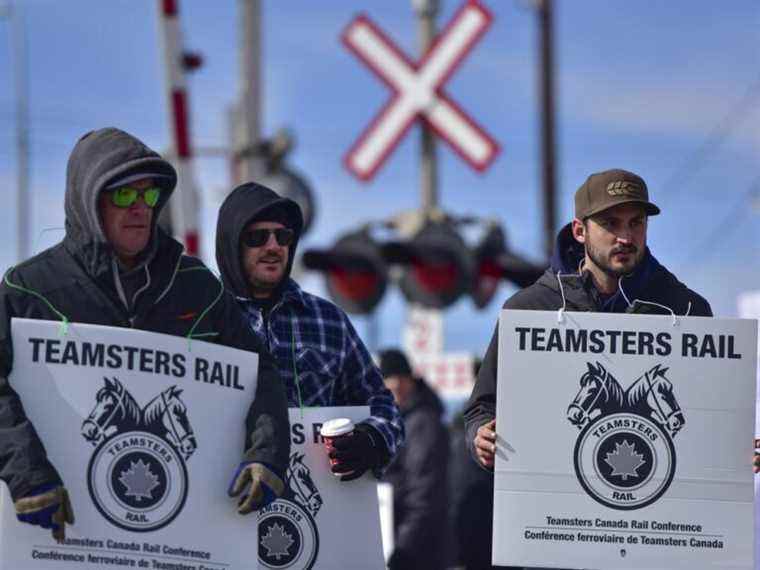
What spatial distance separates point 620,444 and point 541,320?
45 centimetres

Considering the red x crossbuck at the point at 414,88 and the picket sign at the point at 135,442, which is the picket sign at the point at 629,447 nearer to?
the picket sign at the point at 135,442

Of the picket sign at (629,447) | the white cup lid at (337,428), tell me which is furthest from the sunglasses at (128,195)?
the picket sign at (629,447)

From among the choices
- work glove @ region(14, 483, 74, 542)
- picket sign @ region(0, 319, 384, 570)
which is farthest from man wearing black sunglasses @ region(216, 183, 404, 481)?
work glove @ region(14, 483, 74, 542)

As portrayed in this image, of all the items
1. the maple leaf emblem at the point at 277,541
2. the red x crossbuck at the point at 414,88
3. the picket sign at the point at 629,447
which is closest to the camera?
the picket sign at the point at 629,447

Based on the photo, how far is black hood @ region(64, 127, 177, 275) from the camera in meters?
5.14

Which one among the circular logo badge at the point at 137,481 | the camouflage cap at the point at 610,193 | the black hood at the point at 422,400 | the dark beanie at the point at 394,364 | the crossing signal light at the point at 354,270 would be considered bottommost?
the circular logo badge at the point at 137,481

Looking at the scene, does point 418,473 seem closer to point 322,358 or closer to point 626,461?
point 322,358

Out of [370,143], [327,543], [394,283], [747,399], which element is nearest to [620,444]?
[747,399]

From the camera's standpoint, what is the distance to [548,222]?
2703 centimetres

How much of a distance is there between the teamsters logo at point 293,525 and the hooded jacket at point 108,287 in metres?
0.60

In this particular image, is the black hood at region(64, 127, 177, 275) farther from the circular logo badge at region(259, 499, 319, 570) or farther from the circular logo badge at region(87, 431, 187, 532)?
the circular logo badge at region(259, 499, 319, 570)

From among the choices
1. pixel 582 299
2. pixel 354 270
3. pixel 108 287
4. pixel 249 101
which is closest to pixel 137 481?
pixel 108 287

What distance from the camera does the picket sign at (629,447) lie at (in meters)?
5.64

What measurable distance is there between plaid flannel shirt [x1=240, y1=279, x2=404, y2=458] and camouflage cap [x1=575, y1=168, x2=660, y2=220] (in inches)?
35.9
